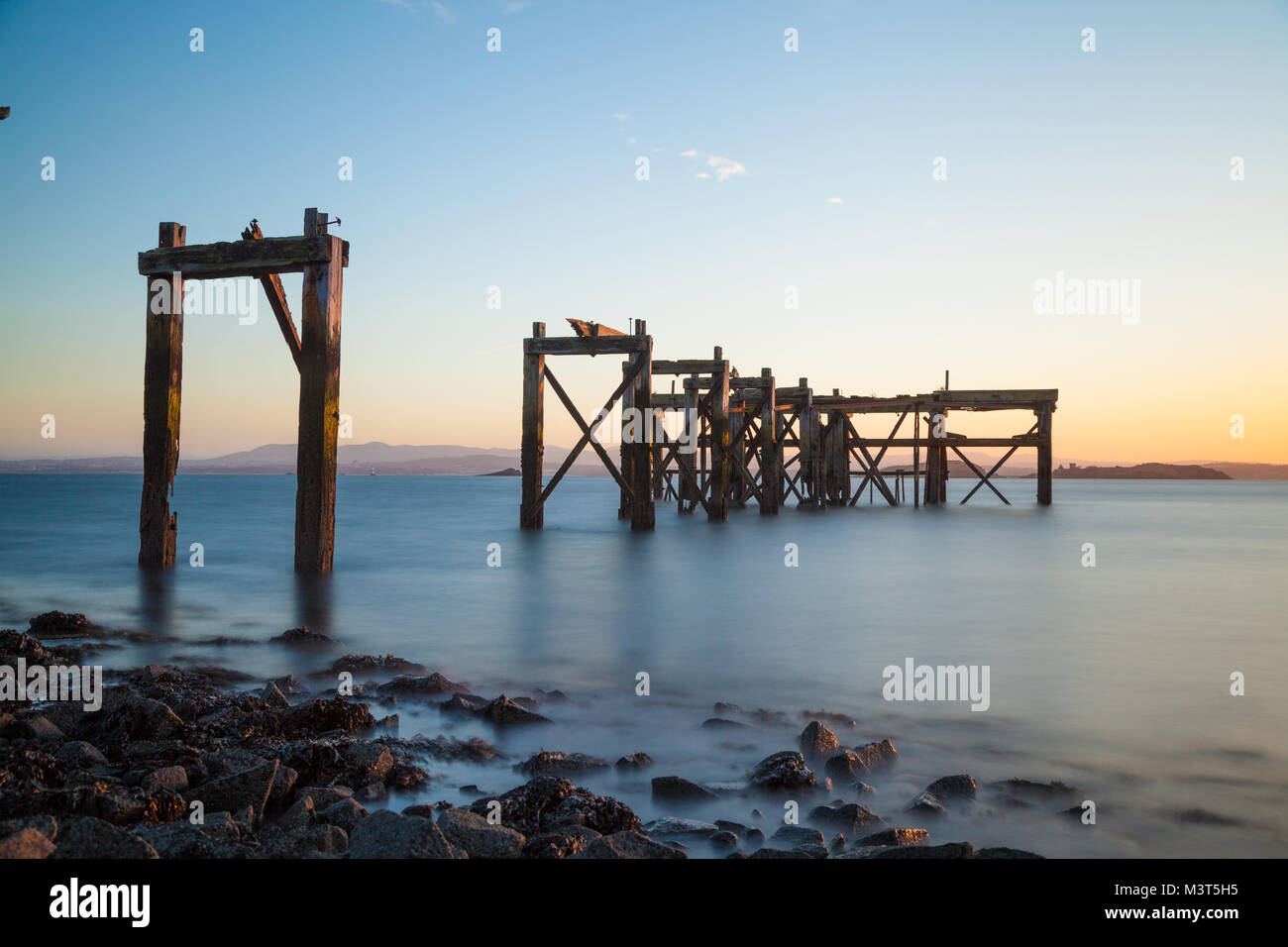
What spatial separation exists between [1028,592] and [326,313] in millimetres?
11106

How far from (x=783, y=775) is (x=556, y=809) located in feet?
4.34

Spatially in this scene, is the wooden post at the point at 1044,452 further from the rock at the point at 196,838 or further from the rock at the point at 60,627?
the rock at the point at 196,838

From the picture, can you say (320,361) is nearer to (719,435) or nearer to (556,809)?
(556,809)

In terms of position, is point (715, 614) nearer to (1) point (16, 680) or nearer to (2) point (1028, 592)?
(2) point (1028, 592)

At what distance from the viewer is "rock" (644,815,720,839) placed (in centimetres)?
405

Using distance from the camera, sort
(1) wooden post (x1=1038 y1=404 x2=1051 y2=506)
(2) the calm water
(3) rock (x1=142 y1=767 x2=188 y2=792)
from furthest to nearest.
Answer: (1) wooden post (x1=1038 y1=404 x2=1051 y2=506), (2) the calm water, (3) rock (x1=142 y1=767 x2=188 y2=792)

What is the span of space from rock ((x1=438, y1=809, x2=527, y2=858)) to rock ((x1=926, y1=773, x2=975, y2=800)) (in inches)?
92.7

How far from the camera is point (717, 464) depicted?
27125 millimetres

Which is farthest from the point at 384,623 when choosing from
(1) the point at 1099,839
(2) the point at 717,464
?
(2) the point at 717,464

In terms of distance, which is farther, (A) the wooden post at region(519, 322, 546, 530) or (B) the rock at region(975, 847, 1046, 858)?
(A) the wooden post at region(519, 322, 546, 530)

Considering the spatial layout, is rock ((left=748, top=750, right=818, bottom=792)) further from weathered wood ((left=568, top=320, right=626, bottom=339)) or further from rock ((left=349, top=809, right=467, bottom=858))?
weathered wood ((left=568, top=320, right=626, bottom=339))

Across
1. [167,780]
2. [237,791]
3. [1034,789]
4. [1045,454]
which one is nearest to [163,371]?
[167,780]

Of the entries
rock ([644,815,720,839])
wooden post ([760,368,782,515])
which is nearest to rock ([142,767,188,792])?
rock ([644,815,720,839])
